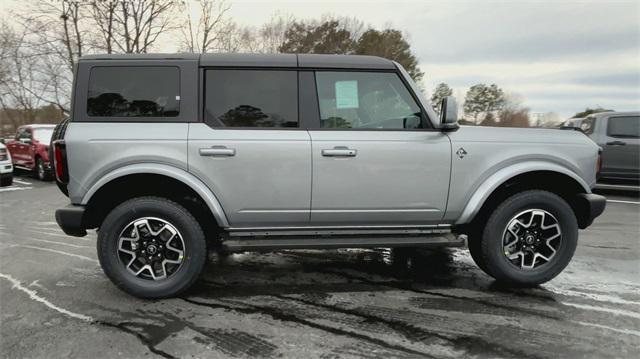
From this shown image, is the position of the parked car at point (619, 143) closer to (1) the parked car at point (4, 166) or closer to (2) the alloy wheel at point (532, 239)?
(2) the alloy wheel at point (532, 239)

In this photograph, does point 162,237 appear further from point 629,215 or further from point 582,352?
point 629,215

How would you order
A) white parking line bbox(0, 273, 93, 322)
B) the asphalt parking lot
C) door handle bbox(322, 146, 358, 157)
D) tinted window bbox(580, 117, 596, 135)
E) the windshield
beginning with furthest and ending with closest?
the windshield → tinted window bbox(580, 117, 596, 135) → door handle bbox(322, 146, 358, 157) → white parking line bbox(0, 273, 93, 322) → the asphalt parking lot

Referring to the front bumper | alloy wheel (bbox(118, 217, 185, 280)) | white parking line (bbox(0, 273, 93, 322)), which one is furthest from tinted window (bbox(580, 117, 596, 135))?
white parking line (bbox(0, 273, 93, 322))

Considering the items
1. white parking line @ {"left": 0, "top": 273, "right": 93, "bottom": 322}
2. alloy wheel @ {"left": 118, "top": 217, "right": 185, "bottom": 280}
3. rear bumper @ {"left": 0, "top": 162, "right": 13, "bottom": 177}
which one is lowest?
white parking line @ {"left": 0, "top": 273, "right": 93, "bottom": 322}

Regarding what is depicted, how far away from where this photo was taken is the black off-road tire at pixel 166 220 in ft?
11.1


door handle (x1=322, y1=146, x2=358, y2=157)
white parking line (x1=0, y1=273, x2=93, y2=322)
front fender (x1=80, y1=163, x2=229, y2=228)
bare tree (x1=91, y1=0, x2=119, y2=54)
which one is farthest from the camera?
bare tree (x1=91, y1=0, x2=119, y2=54)

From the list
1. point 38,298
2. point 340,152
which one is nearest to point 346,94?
point 340,152

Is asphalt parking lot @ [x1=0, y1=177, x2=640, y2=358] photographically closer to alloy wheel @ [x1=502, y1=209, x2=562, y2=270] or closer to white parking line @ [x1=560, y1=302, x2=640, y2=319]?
white parking line @ [x1=560, y1=302, x2=640, y2=319]

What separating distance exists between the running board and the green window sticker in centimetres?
115

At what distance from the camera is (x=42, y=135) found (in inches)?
508

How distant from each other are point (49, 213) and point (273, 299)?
611 centimetres

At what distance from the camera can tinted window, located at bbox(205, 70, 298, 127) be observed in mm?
3502

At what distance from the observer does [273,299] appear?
3.53 m

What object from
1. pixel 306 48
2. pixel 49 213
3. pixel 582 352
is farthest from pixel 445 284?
pixel 306 48
